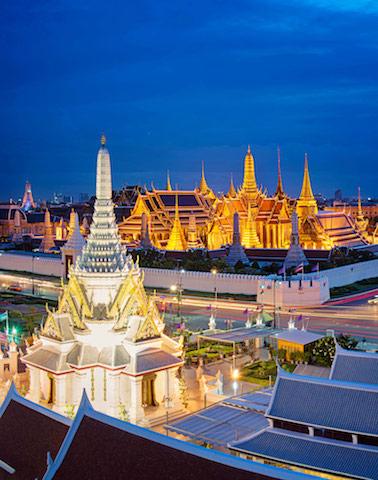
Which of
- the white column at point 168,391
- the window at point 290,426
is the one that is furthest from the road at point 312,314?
the window at point 290,426

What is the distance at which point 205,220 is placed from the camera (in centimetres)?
7025

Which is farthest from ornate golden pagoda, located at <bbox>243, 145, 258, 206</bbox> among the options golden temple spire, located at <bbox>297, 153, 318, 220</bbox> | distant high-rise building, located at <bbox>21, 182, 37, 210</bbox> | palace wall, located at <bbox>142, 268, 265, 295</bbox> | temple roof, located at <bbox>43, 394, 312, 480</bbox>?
distant high-rise building, located at <bbox>21, 182, 37, 210</bbox>

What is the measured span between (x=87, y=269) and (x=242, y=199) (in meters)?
48.0

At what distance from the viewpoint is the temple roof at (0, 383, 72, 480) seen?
13.8 meters

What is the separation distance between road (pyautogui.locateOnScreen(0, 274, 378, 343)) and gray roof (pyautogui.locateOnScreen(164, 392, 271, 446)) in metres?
14.5

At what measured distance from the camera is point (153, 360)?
20.2m

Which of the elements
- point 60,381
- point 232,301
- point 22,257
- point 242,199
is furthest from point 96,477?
point 242,199

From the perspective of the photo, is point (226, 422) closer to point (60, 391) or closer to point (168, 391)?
point (168, 391)

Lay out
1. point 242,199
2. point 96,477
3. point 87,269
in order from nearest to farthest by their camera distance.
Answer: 1. point 96,477
2. point 87,269
3. point 242,199

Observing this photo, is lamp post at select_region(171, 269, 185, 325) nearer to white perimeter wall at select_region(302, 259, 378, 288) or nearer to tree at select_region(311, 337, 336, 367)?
white perimeter wall at select_region(302, 259, 378, 288)

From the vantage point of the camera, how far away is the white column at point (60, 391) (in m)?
20.2

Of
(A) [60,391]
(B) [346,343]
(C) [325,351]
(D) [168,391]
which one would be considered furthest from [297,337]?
(A) [60,391]

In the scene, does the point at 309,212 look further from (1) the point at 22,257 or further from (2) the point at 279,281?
(1) the point at 22,257

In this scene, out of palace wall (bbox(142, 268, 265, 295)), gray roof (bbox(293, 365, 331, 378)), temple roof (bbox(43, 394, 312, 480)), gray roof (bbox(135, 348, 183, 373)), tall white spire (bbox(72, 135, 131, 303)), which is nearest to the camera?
temple roof (bbox(43, 394, 312, 480))
